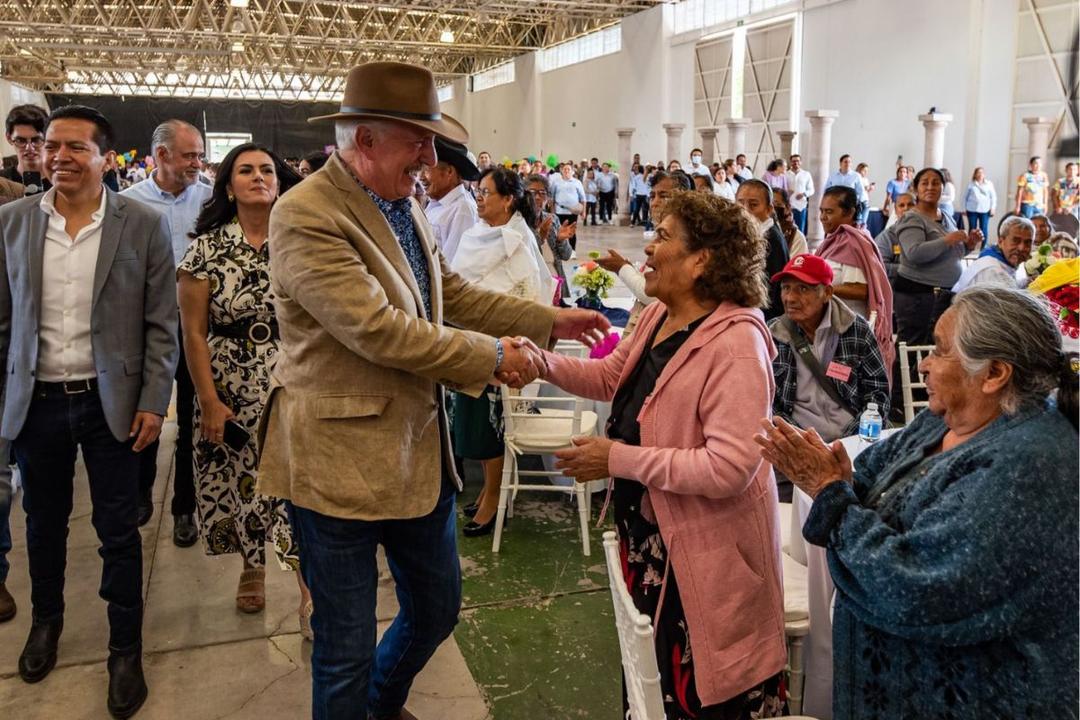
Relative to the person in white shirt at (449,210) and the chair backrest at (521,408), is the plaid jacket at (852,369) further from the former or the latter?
the person in white shirt at (449,210)

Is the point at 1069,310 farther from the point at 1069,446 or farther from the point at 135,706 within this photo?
the point at 135,706

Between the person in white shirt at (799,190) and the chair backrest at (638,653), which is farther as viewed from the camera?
the person in white shirt at (799,190)

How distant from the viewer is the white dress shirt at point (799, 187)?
1658 centimetres

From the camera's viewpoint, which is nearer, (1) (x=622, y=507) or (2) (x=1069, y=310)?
(1) (x=622, y=507)

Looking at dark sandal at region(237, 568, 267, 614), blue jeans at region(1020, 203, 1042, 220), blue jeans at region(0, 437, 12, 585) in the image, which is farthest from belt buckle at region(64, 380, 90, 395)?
blue jeans at region(1020, 203, 1042, 220)

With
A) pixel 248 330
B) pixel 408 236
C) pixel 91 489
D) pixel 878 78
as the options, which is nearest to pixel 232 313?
pixel 248 330

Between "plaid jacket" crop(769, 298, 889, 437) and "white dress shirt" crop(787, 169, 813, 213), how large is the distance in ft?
45.3

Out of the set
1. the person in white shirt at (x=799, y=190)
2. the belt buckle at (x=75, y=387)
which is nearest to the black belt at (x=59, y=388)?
the belt buckle at (x=75, y=387)

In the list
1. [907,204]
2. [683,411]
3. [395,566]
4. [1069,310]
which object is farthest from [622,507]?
[907,204]

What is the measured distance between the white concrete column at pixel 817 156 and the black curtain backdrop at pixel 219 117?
80.0 ft

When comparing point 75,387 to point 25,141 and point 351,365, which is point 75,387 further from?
point 25,141

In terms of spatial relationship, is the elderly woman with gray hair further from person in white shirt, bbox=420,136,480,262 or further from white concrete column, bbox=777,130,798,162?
white concrete column, bbox=777,130,798,162

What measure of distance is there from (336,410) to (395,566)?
530 mm

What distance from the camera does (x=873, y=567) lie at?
1.50 meters
